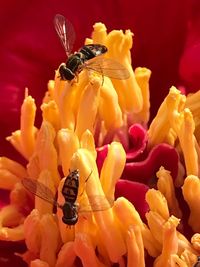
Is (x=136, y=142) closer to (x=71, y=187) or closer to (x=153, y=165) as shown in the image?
(x=153, y=165)

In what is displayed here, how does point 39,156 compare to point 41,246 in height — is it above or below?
above

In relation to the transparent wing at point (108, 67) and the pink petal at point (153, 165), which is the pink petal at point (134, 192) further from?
the transparent wing at point (108, 67)

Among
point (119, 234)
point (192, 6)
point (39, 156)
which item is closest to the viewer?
point (119, 234)

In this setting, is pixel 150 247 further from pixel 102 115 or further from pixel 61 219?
pixel 102 115

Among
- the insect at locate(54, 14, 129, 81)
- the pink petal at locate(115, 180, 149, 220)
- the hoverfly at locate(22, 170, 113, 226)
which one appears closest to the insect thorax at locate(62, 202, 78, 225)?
the hoverfly at locate(22, 170, 113, 226)

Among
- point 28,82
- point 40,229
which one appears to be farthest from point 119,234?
point 28,82

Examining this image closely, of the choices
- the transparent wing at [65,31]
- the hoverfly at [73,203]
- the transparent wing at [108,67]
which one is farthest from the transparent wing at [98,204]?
the transparent wing at [65,31]

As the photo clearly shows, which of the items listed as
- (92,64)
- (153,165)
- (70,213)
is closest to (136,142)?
(153,165)
